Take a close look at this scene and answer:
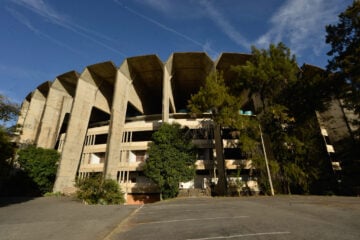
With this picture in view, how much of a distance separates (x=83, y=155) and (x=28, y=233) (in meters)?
26.4

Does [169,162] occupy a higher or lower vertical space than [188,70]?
lower

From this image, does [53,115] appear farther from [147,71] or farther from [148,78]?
[147,71]

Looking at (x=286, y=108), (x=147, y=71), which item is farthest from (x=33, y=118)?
(x=286, y=108)

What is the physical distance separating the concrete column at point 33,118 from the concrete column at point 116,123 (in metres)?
19.3

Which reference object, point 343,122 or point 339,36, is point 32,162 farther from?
point 343,122

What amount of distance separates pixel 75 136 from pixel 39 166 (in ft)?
19.6

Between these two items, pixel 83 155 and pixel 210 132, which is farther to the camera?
pixel 83 155

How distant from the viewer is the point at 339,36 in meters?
16.2

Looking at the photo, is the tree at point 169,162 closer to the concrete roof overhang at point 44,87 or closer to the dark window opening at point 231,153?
the dark window opening at point 231,153

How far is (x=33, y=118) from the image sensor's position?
35.5 m

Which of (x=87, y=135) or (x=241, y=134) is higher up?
(x=87, y=135)

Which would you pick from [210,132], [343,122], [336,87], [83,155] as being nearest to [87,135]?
[83,155]

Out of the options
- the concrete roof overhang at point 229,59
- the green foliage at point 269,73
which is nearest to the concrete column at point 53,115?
the concrete roof overhang at point 229,59

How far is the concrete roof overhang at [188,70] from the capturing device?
27891 mm
